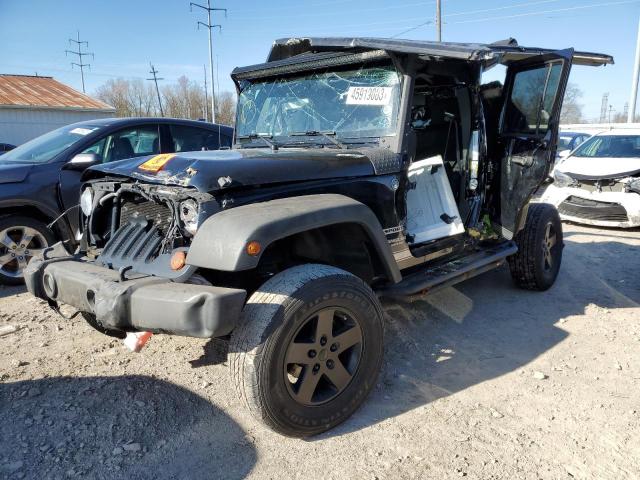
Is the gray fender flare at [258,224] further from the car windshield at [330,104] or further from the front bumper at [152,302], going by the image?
the car windshield at [330,104]

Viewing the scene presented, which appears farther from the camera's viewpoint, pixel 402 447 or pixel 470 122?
pixel 470 122

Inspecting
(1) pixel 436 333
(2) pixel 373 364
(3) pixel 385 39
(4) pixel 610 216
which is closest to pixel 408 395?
(2) pixel 373 364

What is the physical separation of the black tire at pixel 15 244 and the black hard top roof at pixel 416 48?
10.3ft

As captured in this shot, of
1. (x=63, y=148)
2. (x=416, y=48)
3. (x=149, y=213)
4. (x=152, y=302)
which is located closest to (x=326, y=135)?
(x=416, y=48)

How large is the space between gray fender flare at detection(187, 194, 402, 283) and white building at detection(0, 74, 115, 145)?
2709 cm

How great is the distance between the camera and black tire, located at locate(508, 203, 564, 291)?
4926 mm

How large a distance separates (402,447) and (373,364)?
1.61 ft

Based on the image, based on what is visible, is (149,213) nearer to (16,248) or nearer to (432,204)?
(432,204)

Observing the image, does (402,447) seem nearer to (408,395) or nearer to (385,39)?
(408,395)

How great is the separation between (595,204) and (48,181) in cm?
810

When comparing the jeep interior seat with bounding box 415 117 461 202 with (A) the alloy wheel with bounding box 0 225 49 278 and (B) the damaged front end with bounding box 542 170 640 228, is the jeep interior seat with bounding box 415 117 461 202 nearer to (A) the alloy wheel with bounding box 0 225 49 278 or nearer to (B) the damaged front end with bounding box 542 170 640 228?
(A) the alloy wheel with bounding box 0 225 49 278

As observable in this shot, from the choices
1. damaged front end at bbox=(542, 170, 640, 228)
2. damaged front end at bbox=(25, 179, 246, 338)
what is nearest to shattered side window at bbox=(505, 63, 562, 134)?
damaged front end at bbox=(25, 179, 246, 338)

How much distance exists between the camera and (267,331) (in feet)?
7.82

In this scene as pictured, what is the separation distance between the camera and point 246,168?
2.75 m
